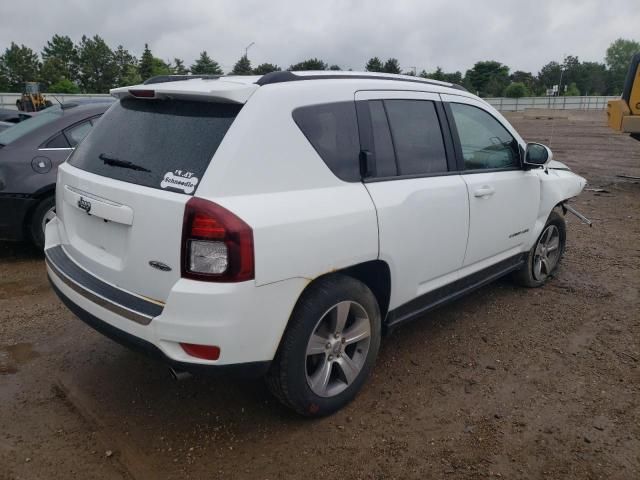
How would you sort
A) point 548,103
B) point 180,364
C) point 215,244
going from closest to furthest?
1. point 215,244
2. point 180,364
3. point 548,103

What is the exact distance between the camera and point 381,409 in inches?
124

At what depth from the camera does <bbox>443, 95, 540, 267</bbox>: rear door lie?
12.4 feet

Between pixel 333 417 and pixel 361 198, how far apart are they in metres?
1.26

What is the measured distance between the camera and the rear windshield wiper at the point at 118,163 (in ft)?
8.88

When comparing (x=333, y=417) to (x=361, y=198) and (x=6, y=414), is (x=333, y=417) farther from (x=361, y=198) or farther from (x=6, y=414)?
(x=6, y=414)

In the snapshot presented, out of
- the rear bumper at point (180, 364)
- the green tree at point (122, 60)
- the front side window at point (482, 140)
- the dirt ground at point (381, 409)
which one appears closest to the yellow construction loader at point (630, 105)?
the dirt ground at point (381, 409)

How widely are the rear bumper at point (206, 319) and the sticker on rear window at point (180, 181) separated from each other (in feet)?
1.40

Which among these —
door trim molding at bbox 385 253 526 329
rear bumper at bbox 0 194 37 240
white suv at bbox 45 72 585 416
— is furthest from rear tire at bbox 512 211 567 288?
rear bumper at bbox 0 194 37 240

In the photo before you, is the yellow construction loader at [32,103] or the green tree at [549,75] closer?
the yellow construction loader at [32,103]

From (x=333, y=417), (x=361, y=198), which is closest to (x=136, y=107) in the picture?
(x=361, y=198)

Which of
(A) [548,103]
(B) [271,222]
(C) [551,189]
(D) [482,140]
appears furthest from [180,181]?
(A) [548,103]

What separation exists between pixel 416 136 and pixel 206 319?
1859 millimetres

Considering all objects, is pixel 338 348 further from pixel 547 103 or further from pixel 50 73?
pixel 50 73

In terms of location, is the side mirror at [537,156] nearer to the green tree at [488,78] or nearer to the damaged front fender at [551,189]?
the damaged front fender at [551,189]
